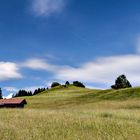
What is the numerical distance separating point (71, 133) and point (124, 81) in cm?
13250

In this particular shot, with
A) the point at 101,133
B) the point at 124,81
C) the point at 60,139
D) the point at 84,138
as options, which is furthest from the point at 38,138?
the point at 124,81

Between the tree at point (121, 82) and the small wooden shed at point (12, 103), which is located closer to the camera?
the small wooden shed at point (12, 103)

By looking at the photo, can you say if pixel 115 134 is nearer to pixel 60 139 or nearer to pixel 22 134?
pixel 60 139

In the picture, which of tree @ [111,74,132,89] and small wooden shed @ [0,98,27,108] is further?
tree @ [111,74,132,89]

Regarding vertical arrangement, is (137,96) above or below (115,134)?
above

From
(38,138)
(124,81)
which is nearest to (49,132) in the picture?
(38,138)

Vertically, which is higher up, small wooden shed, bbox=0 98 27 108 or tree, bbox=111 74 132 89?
A: tree, bbox=111 74 132 89

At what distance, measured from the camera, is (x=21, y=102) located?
77.9m

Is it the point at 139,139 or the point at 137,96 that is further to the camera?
the point at 137,96

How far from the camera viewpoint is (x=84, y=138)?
38.6ft

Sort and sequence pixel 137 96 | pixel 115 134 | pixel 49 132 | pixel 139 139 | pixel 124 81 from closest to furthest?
pixel 139 139 < pixel 115 134 < pixel 49 132 < pixel 137 96 < pixel 124 81

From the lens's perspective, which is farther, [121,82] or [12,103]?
[121,82]

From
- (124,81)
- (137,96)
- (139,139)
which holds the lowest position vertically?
(139,139)

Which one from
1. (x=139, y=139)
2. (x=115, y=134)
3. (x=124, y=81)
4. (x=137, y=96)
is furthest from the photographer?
(x=124, y=81)
